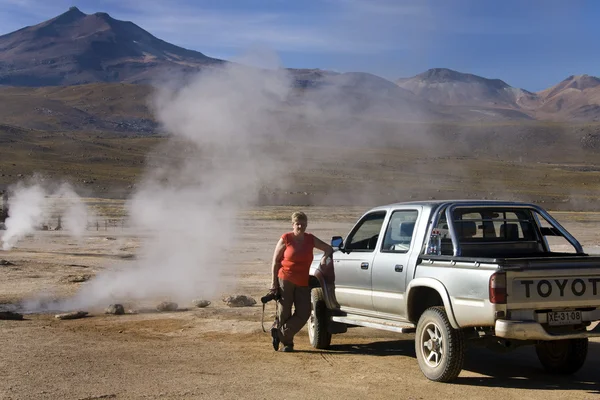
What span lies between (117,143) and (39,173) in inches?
1670

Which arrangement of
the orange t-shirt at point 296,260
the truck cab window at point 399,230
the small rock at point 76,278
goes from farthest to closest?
the small rock at point 76,278, the orange t-shirt at point 296,260, the truck cab window at point 399,230

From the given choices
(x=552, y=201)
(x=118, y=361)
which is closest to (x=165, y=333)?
(x=118, y=361)

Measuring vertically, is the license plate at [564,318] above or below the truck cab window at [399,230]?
below

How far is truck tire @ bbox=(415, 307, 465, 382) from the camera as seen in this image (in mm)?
8375

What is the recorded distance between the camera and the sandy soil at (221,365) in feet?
27.1

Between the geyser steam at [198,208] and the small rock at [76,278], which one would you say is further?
the small rock at [76,278]

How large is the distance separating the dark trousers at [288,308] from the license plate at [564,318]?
3378mm

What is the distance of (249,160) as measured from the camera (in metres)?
85.8

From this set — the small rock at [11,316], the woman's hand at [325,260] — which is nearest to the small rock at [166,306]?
the small rock at [11,316]

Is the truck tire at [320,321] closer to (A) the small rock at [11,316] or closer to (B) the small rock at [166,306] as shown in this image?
(B) the small rock at [166,306]

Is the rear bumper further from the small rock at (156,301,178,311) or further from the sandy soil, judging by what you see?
the small rock at (156,301,178,311)

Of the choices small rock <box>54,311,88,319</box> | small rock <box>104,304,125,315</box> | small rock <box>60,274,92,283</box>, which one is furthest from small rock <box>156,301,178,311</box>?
small rock <box>60,274,92,283</box>

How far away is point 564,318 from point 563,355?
4.13 ft

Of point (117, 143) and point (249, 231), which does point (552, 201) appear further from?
point (117, 143)
